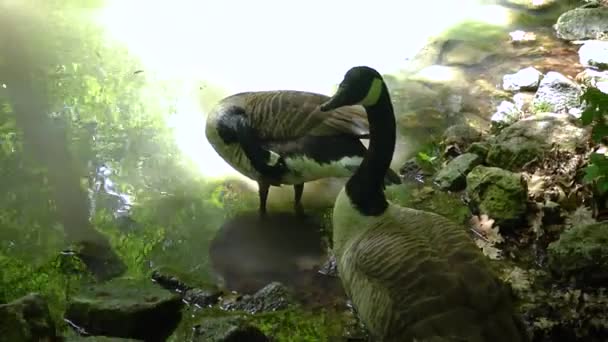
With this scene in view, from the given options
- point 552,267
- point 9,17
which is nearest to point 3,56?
point 9,17

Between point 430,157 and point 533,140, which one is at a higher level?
point 533,140

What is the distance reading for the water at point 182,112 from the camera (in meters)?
5.44

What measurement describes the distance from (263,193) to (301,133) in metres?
0.71

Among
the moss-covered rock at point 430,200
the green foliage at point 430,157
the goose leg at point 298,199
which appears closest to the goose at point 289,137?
the goose leg at point 298,199

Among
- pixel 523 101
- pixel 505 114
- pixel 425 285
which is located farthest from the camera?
pixel 523 101

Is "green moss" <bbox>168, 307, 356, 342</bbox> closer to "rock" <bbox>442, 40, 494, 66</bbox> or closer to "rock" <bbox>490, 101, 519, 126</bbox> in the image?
"rock" <bbox>490, 101, 519, 126</bbox>

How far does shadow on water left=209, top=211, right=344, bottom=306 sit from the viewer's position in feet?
16.6

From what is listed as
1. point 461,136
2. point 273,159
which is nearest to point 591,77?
point 461,136

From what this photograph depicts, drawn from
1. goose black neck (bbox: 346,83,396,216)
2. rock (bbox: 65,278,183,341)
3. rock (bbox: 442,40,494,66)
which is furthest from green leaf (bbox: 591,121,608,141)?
rock (bbox: 442,40,494,66)

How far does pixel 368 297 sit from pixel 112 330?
171cm

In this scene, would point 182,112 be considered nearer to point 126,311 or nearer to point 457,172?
point 457,172

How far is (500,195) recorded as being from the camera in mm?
5375

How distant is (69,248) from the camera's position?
5.34 m

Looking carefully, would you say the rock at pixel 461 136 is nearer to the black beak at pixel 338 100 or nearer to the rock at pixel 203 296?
the black beak at pixel 338 100
